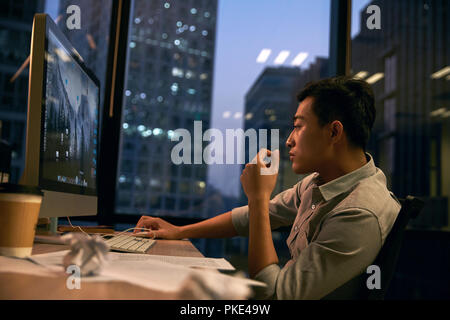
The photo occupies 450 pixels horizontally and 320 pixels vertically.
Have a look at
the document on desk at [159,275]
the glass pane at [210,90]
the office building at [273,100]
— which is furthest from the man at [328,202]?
the office building at [273,100]

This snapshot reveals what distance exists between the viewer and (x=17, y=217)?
721 millimetres

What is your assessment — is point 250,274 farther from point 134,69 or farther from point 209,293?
point 134,69

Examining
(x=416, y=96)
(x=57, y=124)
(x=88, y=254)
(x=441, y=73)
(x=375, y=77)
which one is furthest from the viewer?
(x=416, y=96)

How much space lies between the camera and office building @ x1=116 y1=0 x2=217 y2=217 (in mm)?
2602

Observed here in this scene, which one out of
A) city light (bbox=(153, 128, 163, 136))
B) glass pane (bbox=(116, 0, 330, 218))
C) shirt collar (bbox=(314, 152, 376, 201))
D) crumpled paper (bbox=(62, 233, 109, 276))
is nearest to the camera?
crumpled paper (bbox=(62, 233, 109, 276))

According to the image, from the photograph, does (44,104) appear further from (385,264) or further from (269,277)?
(385,264)

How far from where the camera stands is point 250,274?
975 mm

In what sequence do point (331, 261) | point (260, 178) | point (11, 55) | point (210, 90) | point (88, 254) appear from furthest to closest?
point (11, 55)
point (210, 90)
point (260, 178)
point (331, 261)
point (88, 254)

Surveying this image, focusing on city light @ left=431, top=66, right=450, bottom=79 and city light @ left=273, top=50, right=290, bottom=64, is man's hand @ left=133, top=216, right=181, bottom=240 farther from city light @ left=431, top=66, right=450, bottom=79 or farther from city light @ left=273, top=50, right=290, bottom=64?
city light @ left=431, top=66, right=450, bottom=79

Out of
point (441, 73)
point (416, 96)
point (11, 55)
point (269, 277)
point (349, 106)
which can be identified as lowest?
point (269, 277)

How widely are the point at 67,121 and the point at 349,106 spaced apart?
85cm

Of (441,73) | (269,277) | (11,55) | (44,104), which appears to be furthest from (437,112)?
(11,55)

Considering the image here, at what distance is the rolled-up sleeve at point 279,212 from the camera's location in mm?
1547

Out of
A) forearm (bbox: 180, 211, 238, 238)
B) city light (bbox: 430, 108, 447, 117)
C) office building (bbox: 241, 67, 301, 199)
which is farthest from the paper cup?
city light (bbox: 430, 108, 447, 117)
